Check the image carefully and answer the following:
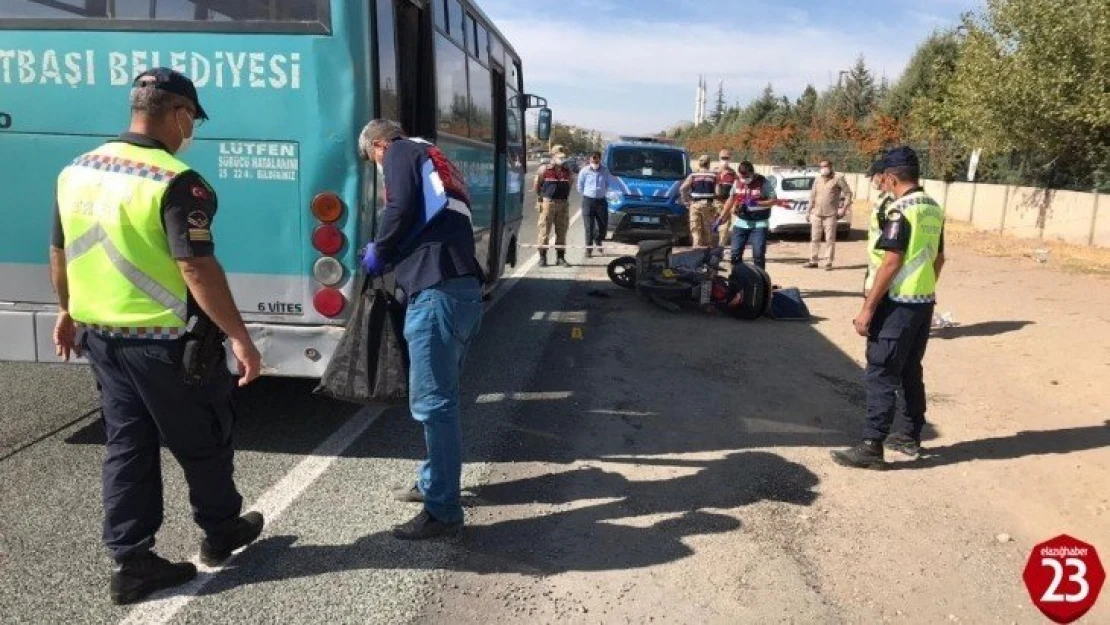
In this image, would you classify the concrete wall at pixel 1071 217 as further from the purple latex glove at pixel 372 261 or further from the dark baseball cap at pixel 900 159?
the purple latex glove at pixel 372 261

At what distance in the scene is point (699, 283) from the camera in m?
9.84

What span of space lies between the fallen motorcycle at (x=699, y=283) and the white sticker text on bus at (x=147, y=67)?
636 cm

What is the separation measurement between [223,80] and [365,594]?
9.02 ft

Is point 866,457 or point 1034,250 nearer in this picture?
point 866,457

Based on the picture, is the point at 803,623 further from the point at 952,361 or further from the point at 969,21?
the point at 969,21

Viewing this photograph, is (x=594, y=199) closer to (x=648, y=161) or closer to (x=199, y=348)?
(x=648, y=161)

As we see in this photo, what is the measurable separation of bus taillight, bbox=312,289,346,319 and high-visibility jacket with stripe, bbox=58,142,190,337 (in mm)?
1467

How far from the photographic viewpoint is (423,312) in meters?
3.65

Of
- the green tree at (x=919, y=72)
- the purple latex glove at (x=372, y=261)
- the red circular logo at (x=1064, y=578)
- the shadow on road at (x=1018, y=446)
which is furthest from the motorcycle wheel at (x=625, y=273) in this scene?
the green tree at (x=919, y=72)

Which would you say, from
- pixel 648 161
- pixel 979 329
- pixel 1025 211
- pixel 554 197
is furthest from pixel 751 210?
pixel 1025 211

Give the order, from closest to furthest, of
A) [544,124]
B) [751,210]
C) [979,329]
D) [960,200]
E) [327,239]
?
[327,239], [979,329], [751,210], [544,124], [960,200]

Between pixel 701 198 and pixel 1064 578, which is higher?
pixel 701 198

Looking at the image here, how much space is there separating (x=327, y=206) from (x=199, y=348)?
1.50 meters

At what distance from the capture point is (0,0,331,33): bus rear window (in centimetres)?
431
